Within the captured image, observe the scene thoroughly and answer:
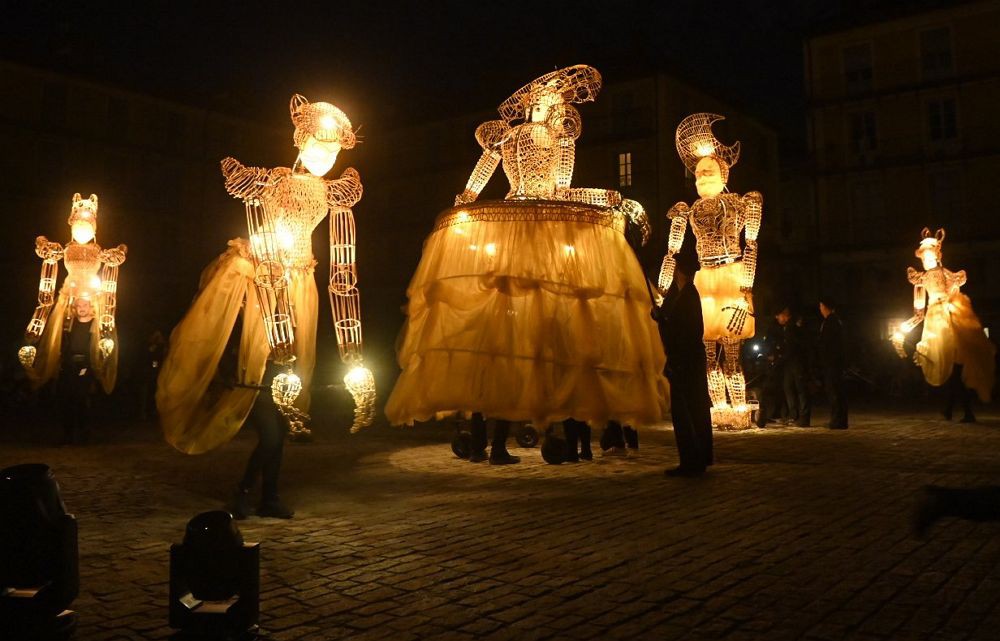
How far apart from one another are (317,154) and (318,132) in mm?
184

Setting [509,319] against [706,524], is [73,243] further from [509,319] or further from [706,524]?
[706,524]

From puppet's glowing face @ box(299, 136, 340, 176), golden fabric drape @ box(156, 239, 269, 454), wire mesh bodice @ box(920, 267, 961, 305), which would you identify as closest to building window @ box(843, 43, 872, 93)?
wire mesh bodice @ box(920, 267, 961, 305)

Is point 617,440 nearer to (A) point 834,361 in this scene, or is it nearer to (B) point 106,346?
(A) point 834,361

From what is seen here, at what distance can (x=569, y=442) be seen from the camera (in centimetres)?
879

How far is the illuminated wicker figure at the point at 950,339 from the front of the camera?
44.8 ft

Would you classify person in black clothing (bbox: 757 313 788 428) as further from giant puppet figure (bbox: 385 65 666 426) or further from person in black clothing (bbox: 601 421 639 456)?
giant puppet figure (bbox: 385 65 666 426)

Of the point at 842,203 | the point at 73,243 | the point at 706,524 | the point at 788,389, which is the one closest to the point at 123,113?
the point at 73,243

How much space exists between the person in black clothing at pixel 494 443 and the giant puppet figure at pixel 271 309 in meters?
2.62

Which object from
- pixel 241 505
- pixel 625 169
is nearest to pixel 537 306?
pixel 241 505

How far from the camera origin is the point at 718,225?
38.6 ft

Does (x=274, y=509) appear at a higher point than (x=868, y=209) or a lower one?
lower

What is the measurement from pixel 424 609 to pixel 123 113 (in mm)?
46067

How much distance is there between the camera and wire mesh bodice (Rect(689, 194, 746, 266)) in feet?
38.3

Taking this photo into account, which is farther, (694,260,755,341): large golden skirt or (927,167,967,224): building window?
(927,167,967,224): building window
